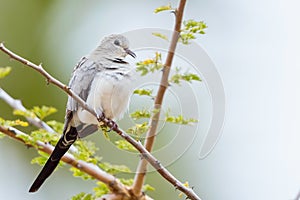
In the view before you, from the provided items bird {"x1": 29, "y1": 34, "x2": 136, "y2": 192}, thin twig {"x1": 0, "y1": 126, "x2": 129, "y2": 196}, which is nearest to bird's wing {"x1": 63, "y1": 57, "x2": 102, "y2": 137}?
bird {"x1": 29, "y1": 34, "x2": 136, "y2": 192}

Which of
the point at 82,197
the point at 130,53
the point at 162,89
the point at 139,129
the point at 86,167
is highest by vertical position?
the point at 130,53

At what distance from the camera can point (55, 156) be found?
302 centimetres

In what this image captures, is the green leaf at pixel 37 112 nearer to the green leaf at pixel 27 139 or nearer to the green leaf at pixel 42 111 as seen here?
the green leaf at pixel 42 111

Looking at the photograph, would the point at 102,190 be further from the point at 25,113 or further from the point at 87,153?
the point at 25,113

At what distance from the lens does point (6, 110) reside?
223 inches

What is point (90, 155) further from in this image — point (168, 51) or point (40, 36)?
point (40, 36)

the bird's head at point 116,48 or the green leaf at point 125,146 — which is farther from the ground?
the bird's head at point 116,48

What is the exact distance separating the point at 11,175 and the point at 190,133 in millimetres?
3924

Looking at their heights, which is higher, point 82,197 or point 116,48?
point 116,48

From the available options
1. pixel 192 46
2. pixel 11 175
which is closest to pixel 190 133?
pixel 192 46

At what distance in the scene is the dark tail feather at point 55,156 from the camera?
9.94 ft

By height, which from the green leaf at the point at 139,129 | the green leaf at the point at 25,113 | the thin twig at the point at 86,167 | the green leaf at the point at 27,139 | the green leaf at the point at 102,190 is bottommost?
the green leaf at the point at 102,190

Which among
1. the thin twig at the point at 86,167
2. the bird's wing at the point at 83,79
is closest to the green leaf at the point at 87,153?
the thin twig at the point at 86,167

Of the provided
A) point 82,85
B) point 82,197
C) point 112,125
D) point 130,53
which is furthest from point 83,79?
point 82,197
